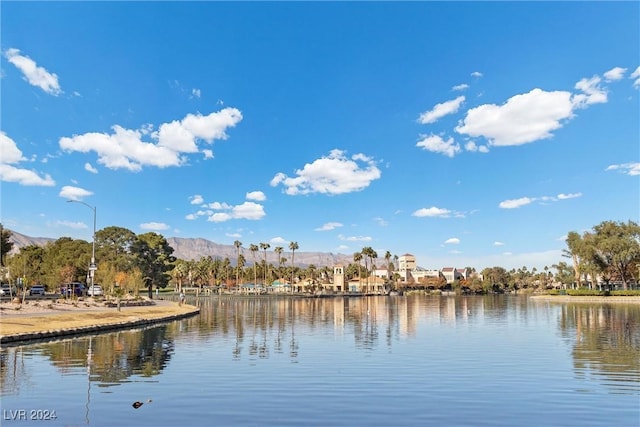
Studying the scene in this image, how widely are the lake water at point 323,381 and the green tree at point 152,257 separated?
75751mm

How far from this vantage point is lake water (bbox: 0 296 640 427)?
15.3 meters

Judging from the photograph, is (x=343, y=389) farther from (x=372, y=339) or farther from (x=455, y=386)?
(x=372, y=339)

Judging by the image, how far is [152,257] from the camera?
4407 inches

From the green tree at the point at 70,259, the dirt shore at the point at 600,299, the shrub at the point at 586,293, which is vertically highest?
the green tree at the point at 70,259

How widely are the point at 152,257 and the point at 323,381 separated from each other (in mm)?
99033

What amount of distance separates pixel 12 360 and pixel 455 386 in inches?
830

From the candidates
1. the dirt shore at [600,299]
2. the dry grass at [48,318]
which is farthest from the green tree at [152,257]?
the dirt shore at [600,299]

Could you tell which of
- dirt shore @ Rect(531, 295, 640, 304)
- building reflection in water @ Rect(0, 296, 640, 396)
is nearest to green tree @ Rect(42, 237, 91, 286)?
building reflection in water @ Rect(0, 296, 640, 396)

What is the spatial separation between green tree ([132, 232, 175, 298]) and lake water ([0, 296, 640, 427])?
249ft

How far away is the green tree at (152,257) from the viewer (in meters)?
108

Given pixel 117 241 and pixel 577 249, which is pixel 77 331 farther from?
pixel 577 249

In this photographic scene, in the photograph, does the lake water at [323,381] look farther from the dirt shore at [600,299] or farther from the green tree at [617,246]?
the green tree at [617,246]

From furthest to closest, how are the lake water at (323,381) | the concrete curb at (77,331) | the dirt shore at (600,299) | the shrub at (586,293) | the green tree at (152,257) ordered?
the shrub at (586,293) < the green tree at (152,257) < the dirt shore at (600,299) < the concrete curb at (77,331) < the lake water at (323,381)

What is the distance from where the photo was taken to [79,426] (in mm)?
13977
